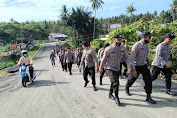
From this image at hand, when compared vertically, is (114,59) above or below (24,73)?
above

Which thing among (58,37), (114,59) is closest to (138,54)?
(114,59)

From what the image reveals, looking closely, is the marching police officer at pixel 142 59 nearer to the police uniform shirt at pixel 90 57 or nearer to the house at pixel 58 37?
the police uniform shirt at pixel 90 57

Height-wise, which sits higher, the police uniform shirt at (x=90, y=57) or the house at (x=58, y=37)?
the house at (x=58, y=37)

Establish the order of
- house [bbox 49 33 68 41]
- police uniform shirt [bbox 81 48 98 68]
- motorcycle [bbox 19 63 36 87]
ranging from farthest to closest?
house [bbox 49 33 68 41], motorcycle [bbox 19 63 36 87], police uniform shirt [bbox 81 48 98 68]

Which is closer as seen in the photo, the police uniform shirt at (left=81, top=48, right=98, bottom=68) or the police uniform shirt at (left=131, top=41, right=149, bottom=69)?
the police uniform shirt at (left=131, top=41, right=149, bottom=69)

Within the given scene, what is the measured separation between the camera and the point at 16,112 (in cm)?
430

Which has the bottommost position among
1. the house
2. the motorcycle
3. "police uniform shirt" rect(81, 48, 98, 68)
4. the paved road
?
the paved road

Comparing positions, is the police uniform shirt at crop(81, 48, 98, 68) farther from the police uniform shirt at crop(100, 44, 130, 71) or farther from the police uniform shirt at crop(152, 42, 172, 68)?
the police uniform shirt at crop(152, 42, 172, 68)

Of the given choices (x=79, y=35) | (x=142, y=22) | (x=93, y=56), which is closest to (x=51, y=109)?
(x=93, y=56)

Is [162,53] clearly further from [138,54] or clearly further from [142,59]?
[138,54]

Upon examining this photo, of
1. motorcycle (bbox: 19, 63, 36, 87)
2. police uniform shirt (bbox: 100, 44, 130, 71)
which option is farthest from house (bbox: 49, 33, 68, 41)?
police uniform shirt (bbox: 100, 44, 130, 71)

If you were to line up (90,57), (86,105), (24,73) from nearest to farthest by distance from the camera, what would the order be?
(86,105)
(90,57)
(24,73)

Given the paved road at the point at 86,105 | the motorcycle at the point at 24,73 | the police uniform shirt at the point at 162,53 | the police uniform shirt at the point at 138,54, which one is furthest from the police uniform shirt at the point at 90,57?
the motorcycle at the point at 24,73

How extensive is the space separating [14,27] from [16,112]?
135 ft
